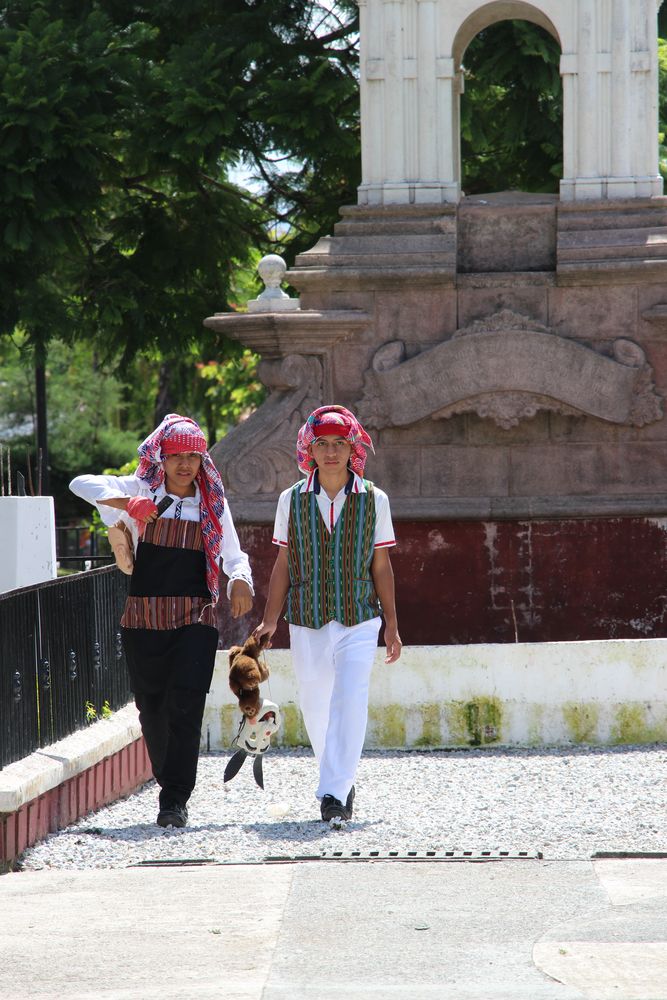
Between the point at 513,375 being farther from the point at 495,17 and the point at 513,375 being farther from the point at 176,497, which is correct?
the point at 176,497

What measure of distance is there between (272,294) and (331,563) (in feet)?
16.6

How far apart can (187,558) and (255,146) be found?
32.7ft

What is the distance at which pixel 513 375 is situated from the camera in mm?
12172

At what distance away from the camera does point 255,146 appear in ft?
55.2

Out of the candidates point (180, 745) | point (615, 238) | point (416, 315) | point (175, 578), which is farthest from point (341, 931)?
point (615, 238)

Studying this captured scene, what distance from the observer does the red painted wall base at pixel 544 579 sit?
12.3 meters

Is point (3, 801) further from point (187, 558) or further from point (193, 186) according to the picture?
point (193, 186)

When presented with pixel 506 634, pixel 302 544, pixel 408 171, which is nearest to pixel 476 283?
pixel 408 171

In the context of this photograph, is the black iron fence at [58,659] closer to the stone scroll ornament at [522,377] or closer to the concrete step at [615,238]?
the stone scroll ornament at [522,377]

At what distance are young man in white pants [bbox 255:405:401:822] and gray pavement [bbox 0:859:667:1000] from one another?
4.11ft

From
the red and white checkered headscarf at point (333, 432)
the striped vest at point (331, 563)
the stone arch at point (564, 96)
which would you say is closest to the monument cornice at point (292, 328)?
the stone arch at point (564, 96)

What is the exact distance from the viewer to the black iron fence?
23.4 ft

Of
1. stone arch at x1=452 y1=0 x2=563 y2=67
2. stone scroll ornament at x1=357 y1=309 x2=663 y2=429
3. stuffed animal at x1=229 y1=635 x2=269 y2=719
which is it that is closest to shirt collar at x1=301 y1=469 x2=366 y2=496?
stuffed animal at x1=229 y1=635 x2=269 y2=719

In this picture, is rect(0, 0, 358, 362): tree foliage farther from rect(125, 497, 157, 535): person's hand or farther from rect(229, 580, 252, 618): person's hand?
rect(229, 580, 252, 618): person's hand
